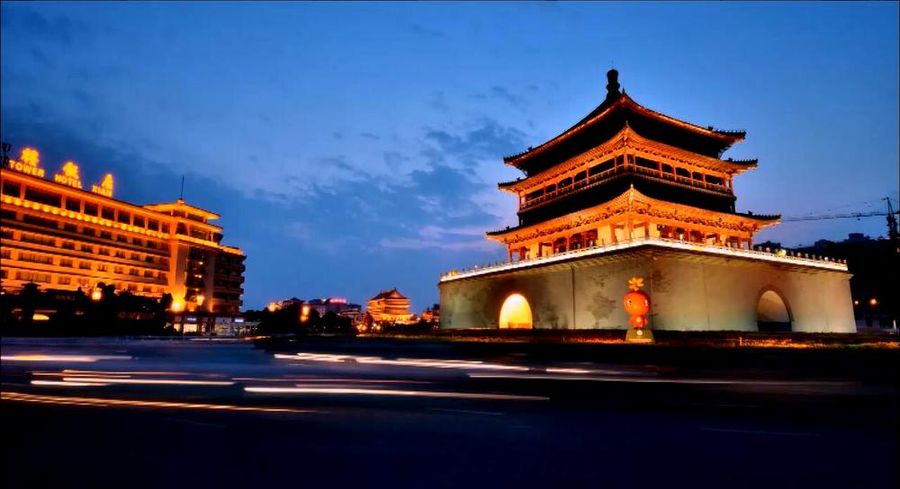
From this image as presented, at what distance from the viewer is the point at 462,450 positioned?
515cm

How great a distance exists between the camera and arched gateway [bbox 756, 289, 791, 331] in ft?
95.2

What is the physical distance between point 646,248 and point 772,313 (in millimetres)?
11587

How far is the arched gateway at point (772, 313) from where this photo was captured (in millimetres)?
29031

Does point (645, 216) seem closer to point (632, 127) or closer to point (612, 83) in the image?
point (632, 127)

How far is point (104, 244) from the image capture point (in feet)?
182

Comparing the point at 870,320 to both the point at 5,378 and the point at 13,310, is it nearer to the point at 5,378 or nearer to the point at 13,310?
the point at 5,378

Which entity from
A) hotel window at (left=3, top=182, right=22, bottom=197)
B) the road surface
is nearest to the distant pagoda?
the road surface

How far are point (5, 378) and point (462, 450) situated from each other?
39.6ft

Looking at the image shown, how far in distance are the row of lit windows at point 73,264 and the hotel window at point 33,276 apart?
1154 millimetres

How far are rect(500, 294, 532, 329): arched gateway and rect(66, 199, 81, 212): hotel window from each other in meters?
48.4

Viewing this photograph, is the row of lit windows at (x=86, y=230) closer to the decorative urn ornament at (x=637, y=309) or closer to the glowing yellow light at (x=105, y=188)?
the glowing yellow light at (x=105, y=188)

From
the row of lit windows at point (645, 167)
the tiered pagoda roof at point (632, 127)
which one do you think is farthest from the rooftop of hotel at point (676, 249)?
the tiered pagoda roof at point (632, 127)

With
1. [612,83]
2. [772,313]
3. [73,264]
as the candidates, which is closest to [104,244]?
[73,264]

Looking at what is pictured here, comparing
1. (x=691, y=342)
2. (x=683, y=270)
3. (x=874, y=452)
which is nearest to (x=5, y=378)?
(x=874, y=452)
